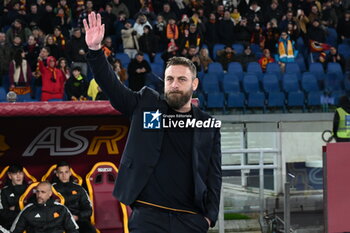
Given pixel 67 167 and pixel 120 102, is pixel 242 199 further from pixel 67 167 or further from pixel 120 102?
pixel 120 102

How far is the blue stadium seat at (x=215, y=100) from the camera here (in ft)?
43.2

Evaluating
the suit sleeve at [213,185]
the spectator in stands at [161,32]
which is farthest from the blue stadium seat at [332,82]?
the suit sleeve at [213,185]

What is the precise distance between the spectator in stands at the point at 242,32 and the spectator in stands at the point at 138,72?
12.8 feet

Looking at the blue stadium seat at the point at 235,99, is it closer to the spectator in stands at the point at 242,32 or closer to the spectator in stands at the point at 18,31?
the spectator in stands at the point at 242,32

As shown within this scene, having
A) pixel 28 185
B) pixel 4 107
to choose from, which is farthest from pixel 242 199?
pixel 4 107

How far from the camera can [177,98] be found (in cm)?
315

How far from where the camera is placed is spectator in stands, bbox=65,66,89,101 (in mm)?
11156

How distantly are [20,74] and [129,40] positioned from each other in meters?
2.84

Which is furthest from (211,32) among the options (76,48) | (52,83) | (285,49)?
(52,83)

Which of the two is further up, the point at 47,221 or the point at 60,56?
the point at 60,56

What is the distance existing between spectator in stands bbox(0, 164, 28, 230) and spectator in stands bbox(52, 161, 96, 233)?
0.35 metres

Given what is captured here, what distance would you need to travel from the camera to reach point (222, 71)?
45.1 feet

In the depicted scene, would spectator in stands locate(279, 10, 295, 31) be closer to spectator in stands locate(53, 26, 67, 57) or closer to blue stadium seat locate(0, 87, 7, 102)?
spectator in stands locate(53, 26, 67, 57)

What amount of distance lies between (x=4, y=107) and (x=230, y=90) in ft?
27.8
